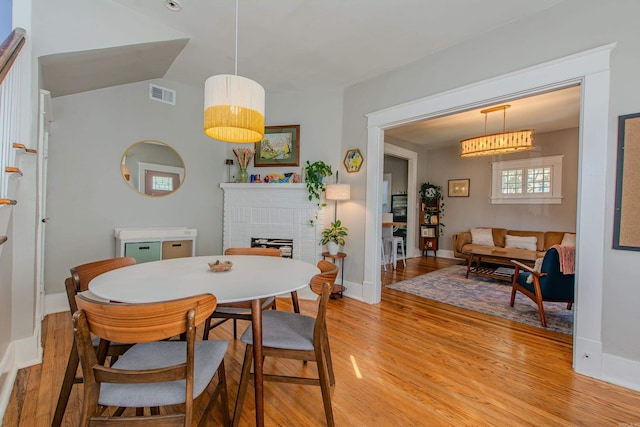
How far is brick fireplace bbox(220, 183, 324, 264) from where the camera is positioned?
12.0 ft

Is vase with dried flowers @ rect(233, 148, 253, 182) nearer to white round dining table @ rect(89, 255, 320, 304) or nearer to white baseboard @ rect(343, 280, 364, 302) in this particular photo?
white baseboard @ rect(343, 280, 364, 302)

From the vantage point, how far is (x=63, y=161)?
2.90 m

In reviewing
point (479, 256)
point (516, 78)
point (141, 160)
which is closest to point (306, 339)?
point (516, 78)

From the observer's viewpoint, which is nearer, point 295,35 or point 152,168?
point 295,35

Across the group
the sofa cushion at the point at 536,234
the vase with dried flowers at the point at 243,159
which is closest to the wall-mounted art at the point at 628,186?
the vase with dried flowers at the point at 243,159

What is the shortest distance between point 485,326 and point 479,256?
258cm

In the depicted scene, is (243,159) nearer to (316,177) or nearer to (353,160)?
(316,177)

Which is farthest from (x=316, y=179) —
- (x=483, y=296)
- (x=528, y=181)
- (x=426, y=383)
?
(x=528, y=181)

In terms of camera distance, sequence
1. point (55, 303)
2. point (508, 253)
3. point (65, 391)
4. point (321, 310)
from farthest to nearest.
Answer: point (508, 253), point (55, 303), point (321, 310), point (65, 391)

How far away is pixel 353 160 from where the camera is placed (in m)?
3.53

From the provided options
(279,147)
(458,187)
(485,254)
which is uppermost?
(279,147)

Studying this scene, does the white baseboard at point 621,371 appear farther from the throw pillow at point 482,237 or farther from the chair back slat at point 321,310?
the throw pillow at point 482,237

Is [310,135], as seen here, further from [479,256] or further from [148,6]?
[479,256]

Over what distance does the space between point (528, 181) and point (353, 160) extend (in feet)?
13.5
